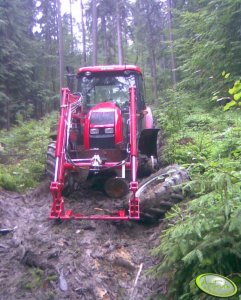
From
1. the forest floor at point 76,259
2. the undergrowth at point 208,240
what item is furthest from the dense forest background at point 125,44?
the undergrowth at point 208,240

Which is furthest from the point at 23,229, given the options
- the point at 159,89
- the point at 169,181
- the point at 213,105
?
the point at 159,89

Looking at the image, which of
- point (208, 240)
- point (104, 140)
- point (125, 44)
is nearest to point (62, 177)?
point (104, 140)

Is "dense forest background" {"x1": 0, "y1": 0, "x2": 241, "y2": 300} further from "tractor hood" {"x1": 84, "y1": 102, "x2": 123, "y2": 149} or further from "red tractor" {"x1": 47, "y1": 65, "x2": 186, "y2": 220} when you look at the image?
"tractor hood" {"x1": 84, "y1": 102, "x2": 123, "y2": 149}

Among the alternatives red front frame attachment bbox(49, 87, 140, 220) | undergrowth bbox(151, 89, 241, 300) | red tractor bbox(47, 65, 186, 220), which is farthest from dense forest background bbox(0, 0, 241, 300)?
red tractor bbox(47, 65, 186, 220)

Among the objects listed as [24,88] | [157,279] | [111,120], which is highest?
[24,88]

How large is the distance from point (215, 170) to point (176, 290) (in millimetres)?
1157

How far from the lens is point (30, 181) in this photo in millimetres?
9156

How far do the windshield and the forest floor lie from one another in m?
2.89

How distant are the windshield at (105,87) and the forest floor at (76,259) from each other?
2893 mm

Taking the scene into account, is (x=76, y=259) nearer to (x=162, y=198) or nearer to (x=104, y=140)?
(x=162, y=198)

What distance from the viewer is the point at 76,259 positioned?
4.76 metres

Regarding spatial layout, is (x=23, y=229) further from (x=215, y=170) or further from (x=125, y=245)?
(x=215, y=170)

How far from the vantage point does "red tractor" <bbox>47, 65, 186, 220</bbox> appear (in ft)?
20.9

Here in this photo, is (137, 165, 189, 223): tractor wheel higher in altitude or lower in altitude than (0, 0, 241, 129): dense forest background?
lower
